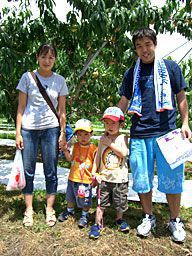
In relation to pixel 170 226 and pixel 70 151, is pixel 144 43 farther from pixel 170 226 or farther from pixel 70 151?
pixel 170 226

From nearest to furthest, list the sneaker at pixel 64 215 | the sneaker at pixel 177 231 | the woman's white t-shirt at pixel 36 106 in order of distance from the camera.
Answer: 1. the sneaker at pixel 177 231
2. the woman's white t-shirt at pixel 36 106
3. the sneaker at pixel 64 215

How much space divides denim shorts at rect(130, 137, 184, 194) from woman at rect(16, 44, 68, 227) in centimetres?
66

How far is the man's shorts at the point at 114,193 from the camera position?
2.68 meters

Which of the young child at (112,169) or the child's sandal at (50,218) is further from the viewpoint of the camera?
the child's sandal at (50,218)

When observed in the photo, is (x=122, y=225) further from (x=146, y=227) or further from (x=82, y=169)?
(x=82, y=169)

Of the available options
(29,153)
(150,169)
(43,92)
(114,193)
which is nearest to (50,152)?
(29,153)

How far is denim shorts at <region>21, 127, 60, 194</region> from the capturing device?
277 centimetres

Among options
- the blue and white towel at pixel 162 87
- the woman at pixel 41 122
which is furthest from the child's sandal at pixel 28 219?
the blue and white towel at pixel 162 87

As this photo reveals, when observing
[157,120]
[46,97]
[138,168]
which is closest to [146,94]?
[157,120]

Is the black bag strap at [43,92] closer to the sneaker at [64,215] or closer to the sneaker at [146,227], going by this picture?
the sneaker at [64,215]

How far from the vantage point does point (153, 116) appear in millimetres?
2543

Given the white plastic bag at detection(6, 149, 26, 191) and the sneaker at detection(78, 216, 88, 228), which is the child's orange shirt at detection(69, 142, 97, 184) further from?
the white plastic bag at detection(6, 149, 26, 191)

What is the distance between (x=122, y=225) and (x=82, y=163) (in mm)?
622

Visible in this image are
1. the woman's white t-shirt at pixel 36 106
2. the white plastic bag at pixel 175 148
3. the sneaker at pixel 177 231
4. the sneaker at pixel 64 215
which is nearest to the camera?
the white plastic bag at pixel 175 148
